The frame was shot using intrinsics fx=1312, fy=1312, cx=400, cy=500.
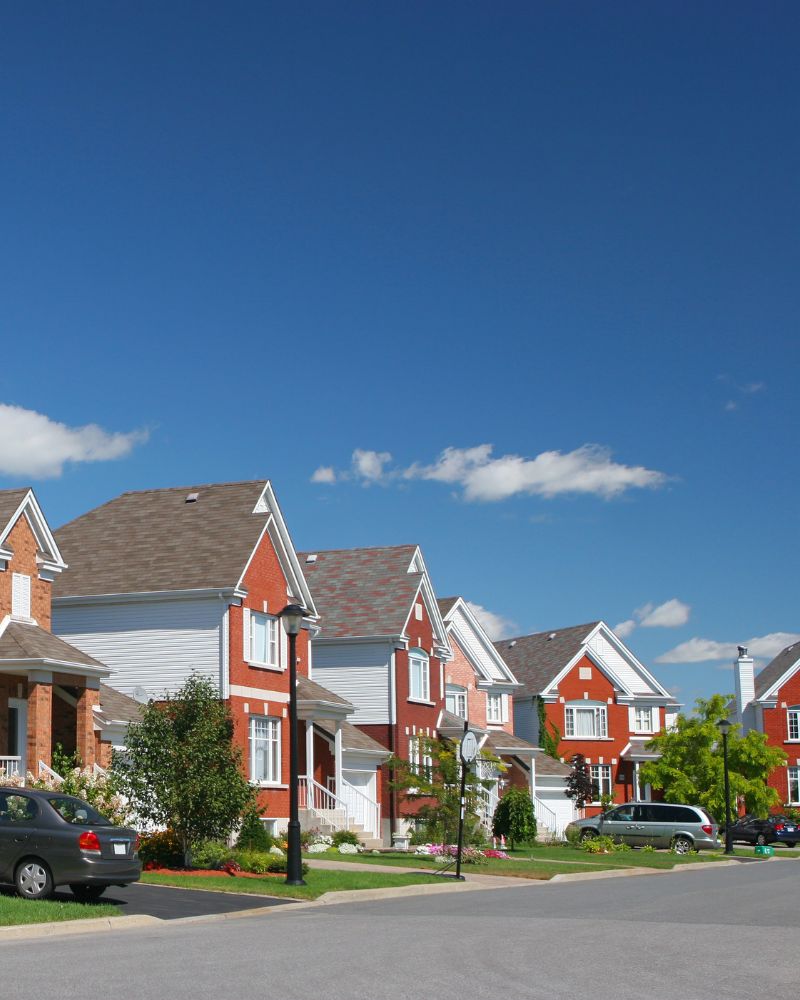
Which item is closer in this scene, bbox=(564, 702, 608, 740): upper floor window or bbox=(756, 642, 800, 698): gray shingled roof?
bbox=(564, 702, 608, 740): upper floor window

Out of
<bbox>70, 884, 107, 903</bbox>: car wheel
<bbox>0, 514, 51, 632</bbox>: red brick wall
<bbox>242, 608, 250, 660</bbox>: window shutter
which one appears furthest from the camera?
<bbox>242, 608, 250, 660</bbox>: window shutter

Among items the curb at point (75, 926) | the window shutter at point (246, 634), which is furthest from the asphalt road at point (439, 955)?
the window shutter at point (246, 634)

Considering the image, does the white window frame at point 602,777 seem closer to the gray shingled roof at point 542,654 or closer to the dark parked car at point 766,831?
the gray shingled roof at point 542,654

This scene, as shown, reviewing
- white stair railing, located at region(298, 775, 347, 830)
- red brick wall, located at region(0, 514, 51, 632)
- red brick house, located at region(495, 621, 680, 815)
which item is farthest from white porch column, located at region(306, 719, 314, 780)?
red brick house, located at region(495, 621, 680, 815)

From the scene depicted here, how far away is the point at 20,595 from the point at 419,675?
18.8m

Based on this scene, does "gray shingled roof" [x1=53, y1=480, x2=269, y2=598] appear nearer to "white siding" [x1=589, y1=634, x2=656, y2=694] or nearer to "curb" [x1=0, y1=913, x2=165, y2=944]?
"curb" [x1=0, y1=913, x2=165, y2=944]

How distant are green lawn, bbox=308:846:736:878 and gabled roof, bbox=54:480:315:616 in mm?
8846

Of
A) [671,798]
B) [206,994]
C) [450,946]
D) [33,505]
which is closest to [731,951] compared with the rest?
[450,946]

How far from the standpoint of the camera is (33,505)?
3431cm

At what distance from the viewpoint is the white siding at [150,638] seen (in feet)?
123

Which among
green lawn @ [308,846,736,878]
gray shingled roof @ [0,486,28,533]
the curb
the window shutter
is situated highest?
gray shingled roof @ [0,486,28,533]

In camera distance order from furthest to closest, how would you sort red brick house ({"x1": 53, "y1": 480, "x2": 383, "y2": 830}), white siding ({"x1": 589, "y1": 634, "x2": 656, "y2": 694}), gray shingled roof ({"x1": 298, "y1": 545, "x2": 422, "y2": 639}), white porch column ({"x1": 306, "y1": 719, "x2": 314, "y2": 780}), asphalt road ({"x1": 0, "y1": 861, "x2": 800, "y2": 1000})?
1. white siding ({"x1": 589, "y1": 634, "x2": 656, "y2": 694})
2. gray shingled roof ({"x1": 298, "y1": 545, "x2": 422, "y2": 639})
3. white porch column ({"x1": 306, "y1": 719, "x2": 314, "y2": 780})
4. red brick house ({"x1": 53, "y1": 480, "x2": 383, "y2": 830})
5. asphalt road ({"x1": 0, "y1": 861, "x2": 800, "y2": 1000})

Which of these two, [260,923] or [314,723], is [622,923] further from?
[314,723]

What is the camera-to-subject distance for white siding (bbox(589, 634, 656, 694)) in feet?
234
